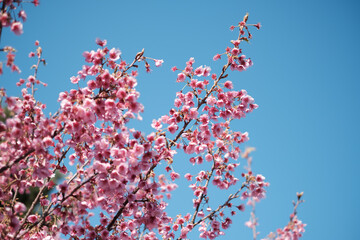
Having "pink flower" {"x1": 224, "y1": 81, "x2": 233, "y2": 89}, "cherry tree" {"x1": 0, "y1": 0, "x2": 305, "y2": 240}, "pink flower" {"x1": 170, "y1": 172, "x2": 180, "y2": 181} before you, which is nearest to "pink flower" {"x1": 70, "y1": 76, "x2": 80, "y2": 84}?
"cherry tree" {"x1": 0, "y1": 0, "x2": 305, "y2": 240}

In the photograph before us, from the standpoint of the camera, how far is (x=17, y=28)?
270 centimetres

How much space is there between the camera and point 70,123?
2930 mm

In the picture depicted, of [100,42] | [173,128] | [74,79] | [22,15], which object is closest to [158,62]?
[100,42]

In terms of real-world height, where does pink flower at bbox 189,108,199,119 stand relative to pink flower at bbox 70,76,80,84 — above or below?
above

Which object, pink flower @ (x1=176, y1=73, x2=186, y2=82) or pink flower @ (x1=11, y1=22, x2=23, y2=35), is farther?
pink flower @ (x1=176, y1=73, x2=186, y2=82)

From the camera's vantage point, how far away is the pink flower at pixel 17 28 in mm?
2688

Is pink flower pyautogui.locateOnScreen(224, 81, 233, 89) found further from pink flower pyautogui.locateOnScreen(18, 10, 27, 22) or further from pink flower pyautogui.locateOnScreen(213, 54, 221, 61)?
pink flower pyautogui.locateOnScreen(18, 10, 27, 22)

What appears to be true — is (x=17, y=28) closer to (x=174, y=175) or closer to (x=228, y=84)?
(x=228, y=84)

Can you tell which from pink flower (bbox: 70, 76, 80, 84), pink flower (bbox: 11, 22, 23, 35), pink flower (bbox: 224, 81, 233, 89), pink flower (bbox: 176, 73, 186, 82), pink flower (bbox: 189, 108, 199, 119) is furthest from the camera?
pink flower (bbox: 176, 73, 186, 82)

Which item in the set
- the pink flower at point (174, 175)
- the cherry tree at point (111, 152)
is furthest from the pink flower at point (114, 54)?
the pink flower at point (174, 175)

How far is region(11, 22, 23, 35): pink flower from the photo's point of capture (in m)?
2.69

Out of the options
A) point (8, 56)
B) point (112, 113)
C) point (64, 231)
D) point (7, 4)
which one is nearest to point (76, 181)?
point (64, 231)

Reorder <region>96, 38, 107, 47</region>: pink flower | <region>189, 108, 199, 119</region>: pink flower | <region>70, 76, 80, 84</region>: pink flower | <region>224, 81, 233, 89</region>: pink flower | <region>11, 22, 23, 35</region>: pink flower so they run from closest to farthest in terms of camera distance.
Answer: <region>11, 22, 23, 35</region>: pink flower < <region>96, 38, 107, 47</region>: pink flower < <region>70, 76, 80, 84</region>: pink flower < <region>189, 108, 199, 119</region>: pink flower < <region>224, 81, 233, 89</region>: pink flower

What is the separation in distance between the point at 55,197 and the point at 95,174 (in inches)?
26.7
